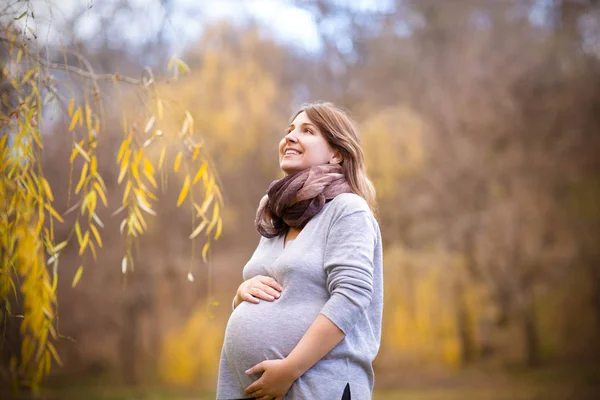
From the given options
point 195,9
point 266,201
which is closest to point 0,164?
point 266,201

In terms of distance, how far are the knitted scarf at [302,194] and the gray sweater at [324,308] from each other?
32 mm

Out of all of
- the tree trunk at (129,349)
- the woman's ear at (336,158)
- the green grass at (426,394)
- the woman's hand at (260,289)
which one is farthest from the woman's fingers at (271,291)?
the tree trunk at (129,349)

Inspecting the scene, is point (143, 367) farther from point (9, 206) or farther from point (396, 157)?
point (9, 206)

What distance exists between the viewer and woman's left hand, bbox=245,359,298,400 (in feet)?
4.67

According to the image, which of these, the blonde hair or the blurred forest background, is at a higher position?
the blurred forest background

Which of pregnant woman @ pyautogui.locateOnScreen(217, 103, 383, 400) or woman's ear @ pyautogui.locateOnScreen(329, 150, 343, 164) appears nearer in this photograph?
pregnant woman @ pyautogui.locateOnScreen(217, 103, 383, 400)

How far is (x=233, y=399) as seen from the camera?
1544 millimetres

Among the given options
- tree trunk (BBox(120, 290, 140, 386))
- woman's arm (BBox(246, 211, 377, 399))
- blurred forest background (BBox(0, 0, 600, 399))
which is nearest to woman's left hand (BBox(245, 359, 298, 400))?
woman's arm (BBox(246, 211, 377, 399))

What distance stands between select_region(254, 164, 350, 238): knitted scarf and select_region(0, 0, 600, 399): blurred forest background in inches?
234

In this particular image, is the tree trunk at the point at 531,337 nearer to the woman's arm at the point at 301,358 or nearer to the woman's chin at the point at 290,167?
the woman's chin at the point at 290,167

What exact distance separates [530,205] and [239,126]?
12.3 ft

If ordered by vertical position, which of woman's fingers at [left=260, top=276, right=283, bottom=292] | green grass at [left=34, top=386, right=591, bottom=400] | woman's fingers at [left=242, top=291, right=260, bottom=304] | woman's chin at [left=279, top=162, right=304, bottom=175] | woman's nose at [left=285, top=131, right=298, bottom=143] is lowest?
green grass at [left=34, top=386, right=591, bottom=400]

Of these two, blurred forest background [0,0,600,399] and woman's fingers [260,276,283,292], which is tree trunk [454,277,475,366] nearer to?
blurred forest background [0,0,600,399]

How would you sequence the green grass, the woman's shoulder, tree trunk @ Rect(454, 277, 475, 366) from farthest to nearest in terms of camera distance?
tree trunk @ Rect(454, 277, 475, 366) → the green grass → the woman's shoulder
